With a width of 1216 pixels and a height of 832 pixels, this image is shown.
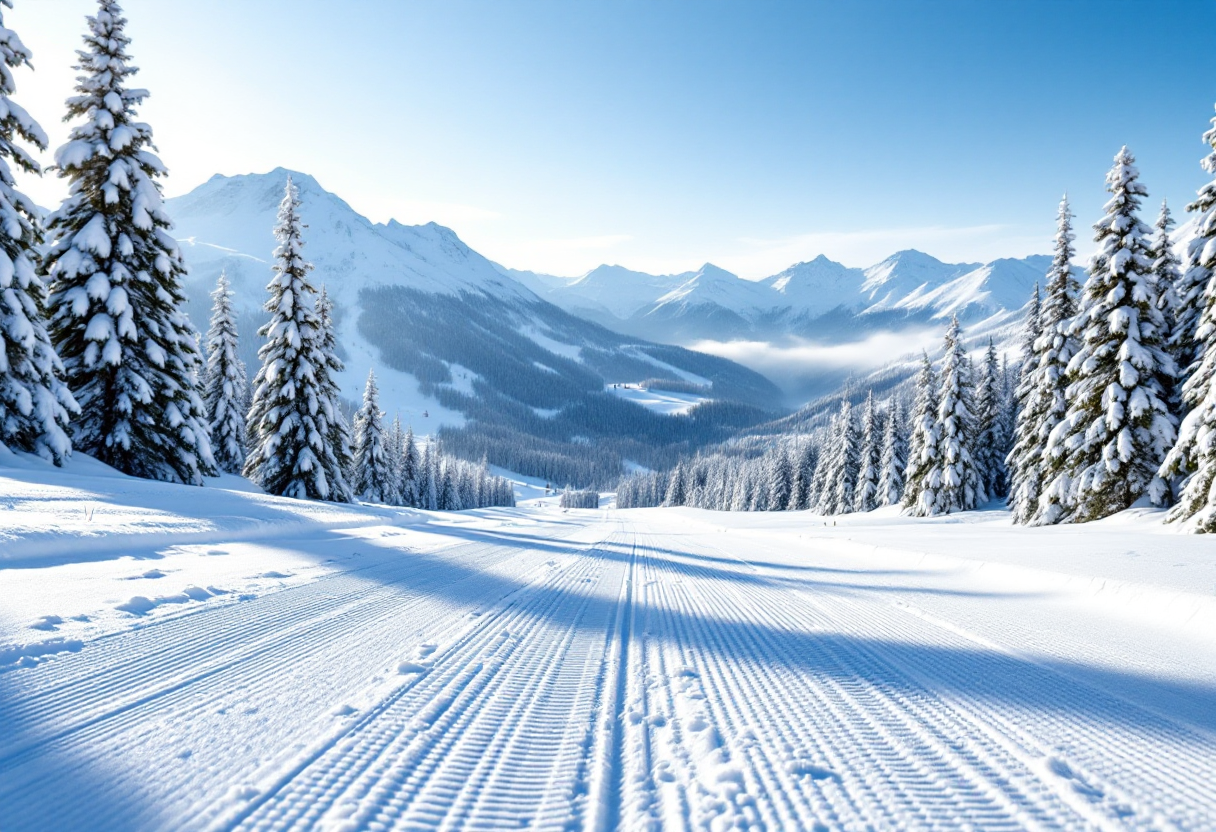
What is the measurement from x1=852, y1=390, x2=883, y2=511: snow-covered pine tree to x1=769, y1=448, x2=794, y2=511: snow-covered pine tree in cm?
1792

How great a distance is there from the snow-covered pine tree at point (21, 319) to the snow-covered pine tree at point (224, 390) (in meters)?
16.1

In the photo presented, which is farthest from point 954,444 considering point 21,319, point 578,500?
point 578,500

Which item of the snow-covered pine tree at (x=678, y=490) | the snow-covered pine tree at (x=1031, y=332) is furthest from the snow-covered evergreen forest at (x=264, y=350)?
the snow-covered pine tree at (x=678, y=490)

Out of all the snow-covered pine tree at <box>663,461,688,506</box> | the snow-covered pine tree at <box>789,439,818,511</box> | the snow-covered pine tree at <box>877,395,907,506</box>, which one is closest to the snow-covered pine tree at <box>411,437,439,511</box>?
the snow-covered pine tree at <box>789,439,818,511</box>

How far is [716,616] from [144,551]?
22.5 feet

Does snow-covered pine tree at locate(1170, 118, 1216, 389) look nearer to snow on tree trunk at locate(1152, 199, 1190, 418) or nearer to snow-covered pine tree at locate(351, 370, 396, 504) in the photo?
snow on tree trunk at locate(1152, 199, 1190, 418)

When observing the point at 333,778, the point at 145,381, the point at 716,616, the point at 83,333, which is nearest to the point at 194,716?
the point at 333,778

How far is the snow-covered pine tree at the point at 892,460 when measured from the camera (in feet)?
139

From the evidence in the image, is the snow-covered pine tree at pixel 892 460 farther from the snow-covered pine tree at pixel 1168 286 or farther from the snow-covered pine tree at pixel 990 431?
the snow-covered pine tree at pixel 1168 286

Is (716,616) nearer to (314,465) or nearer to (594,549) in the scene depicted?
(594,549)

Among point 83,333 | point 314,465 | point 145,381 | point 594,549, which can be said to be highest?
point 83,333

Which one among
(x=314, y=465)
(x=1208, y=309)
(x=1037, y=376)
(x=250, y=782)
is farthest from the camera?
(x=1037, y=376)

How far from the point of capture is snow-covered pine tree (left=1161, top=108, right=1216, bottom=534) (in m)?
13.5

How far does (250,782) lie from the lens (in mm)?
2172
